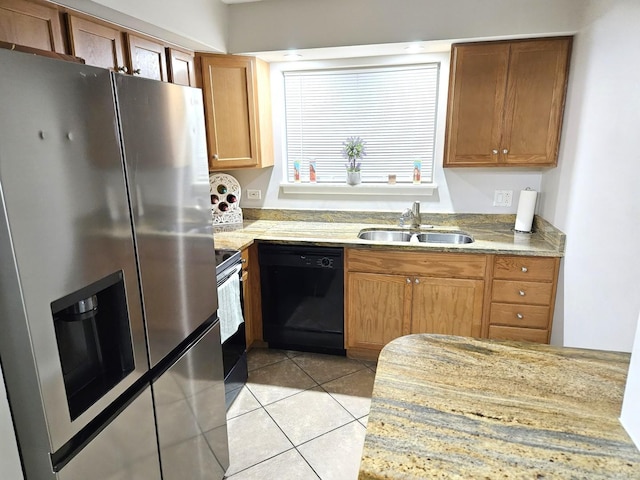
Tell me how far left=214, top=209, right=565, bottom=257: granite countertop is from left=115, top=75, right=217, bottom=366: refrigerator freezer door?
41.6 inches

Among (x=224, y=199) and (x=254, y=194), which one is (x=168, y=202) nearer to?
(x=224, y=199)

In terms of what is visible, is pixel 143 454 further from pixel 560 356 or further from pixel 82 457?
pixel 560 356

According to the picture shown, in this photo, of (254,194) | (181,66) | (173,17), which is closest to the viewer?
(173,17)

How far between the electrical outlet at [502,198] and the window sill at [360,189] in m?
0.44

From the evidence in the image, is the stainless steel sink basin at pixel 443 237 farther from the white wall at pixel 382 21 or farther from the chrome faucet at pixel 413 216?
the white wall at pixel 382 21

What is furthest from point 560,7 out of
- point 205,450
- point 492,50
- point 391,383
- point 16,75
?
point 205,450

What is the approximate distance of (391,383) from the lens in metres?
1.08

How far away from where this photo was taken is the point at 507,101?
257cm

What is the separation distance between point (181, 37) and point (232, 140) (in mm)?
772

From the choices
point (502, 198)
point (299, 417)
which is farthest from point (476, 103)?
point (299, 417)

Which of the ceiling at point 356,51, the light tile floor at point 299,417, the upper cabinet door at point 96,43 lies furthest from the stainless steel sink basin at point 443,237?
the upper cabinet door at point 96,43

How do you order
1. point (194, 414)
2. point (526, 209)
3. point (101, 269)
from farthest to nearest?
point (526, 209) < point (194, 414) < point (101, 269)

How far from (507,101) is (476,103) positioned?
19 centimetres

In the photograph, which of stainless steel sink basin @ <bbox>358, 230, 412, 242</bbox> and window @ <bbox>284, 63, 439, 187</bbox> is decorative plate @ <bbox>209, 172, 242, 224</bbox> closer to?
window @ <bbox>284, 63, 439, 187</bbox>
